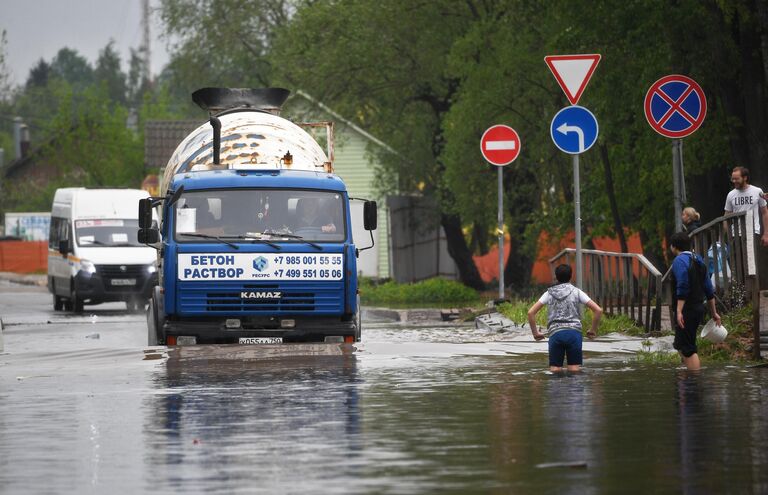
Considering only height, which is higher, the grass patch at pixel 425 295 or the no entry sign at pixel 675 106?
the no entry sign at pixel 675 106

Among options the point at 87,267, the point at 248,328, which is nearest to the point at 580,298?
the point at 248,328

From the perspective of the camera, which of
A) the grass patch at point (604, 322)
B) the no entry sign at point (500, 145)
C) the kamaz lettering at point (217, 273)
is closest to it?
the kamaz lettering at point (217, 273)

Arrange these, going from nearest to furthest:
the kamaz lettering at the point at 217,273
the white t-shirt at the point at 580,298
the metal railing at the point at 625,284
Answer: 1. the white t-shirt at the point at 580,298
2. the kamaz lettering at the point at 217,273
3. the metal railing at the point at 625,284

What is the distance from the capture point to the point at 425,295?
124 ft

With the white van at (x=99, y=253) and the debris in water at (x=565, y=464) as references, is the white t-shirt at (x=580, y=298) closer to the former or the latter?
the debris in water at (x=565, y=464)

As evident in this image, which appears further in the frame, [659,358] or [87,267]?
[87,267]

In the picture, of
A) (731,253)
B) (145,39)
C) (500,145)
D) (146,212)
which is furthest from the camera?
(145,39)

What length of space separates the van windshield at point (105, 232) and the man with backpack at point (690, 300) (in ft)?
74.4

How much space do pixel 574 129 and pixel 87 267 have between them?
700 inches

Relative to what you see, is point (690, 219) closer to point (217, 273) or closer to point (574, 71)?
point (574, 71)

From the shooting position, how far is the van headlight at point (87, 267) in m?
35.1

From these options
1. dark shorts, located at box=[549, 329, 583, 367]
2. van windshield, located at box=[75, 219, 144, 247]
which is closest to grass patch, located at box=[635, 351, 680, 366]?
dark shorts, located at box=[549, 329, 583, 367]

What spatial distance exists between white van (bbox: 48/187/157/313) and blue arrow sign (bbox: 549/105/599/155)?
1656 cm

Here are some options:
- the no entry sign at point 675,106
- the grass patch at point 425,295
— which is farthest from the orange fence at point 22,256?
the no entry sign at point 675,106
